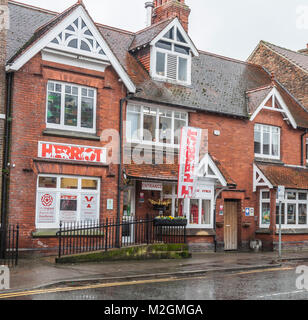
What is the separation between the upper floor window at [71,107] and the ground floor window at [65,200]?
1.92 metres

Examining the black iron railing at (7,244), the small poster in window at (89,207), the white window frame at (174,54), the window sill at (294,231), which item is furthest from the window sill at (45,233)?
the window sill at (294,231)

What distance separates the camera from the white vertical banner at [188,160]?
1936 centimetres

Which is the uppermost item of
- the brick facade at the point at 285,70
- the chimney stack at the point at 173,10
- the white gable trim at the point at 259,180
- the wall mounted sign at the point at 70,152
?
the chimney stack at the point at 173,10

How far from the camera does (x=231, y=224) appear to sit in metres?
23.5

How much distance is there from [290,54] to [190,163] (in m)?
14.7

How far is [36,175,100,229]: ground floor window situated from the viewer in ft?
56.3

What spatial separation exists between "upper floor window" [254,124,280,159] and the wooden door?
286 cm

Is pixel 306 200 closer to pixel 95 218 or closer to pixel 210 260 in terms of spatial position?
pixel 210 260

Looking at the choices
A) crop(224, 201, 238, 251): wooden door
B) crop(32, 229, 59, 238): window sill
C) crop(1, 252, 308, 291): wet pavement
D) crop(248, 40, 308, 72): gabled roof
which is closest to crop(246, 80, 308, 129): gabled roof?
crop(248, 40, 308, 72): gabled roof

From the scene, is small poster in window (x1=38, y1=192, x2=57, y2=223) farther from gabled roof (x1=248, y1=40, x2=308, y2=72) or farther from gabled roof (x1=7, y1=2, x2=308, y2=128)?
gabled roof (x1=248, y1=40, x2=308, y2=72)

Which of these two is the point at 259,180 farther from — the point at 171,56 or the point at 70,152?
the point at 70,152

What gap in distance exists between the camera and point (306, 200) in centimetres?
2533

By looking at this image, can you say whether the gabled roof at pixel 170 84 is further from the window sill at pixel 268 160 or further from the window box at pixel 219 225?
the window box at pixel 219 225


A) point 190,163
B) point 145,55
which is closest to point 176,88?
point 145,55
